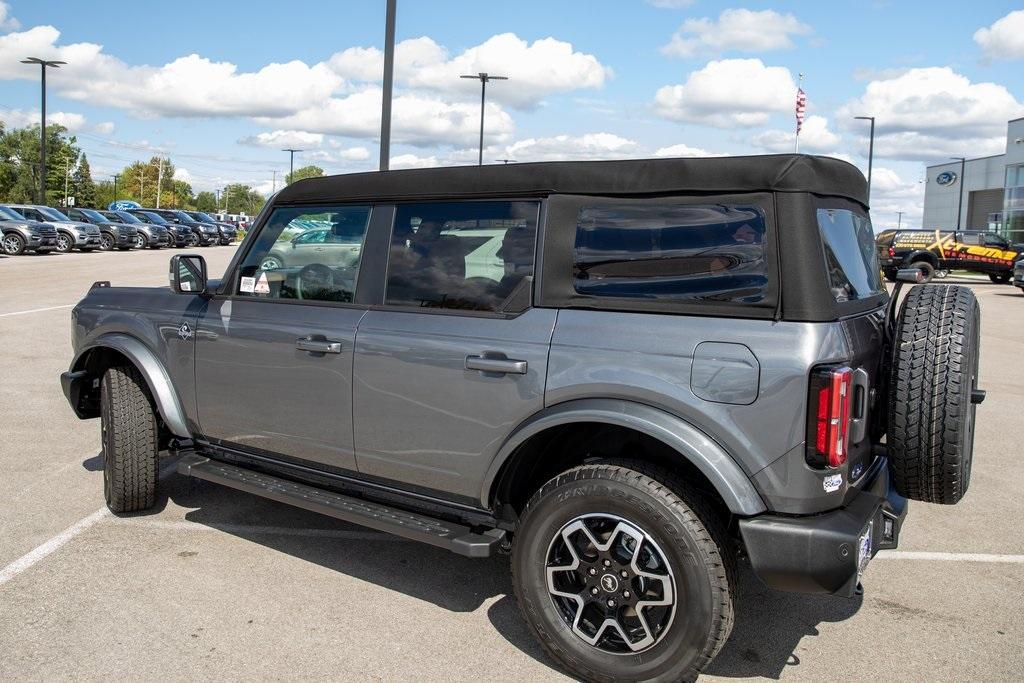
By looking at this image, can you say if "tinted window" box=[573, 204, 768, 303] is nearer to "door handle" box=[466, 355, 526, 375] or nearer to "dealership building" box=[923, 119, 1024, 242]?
"door handle" box=[466, 355, 526, 375]

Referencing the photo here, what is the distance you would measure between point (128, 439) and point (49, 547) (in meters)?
0.64

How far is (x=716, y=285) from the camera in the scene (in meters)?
3.04

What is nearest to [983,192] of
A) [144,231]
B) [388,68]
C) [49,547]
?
[144,231]

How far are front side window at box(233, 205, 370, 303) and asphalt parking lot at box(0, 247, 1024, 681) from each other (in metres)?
1.33

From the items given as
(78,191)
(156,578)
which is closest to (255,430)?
(156,578)

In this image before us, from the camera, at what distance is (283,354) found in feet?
13.2

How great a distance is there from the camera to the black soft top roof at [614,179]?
2986 mm

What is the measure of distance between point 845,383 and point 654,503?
73 centimetres

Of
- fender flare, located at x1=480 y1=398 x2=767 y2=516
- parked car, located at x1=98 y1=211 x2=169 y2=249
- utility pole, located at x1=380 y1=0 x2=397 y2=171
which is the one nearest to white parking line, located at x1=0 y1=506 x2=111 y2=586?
fender flare, located at x1=480 y1=398 x2=767 y2=516

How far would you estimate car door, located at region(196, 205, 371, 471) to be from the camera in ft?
12.7

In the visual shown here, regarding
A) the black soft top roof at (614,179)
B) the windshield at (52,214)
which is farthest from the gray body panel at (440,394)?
the windshield at (52,214)

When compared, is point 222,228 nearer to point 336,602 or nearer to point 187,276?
point 187,276

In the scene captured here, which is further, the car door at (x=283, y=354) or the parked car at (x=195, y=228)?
the parked car at (x=195, y=228)

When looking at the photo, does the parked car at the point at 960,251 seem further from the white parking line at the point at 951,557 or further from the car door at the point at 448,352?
the car door at the point at 448,352
